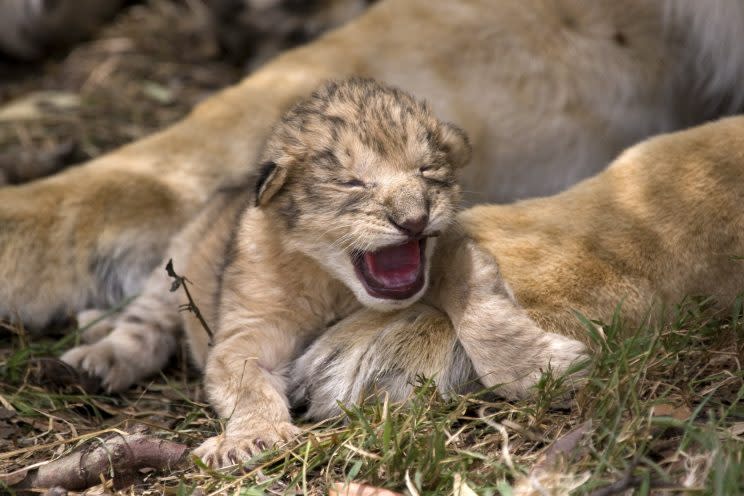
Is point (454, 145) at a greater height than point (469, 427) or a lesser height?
greater

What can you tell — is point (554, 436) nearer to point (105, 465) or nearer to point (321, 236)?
point (321, 236)

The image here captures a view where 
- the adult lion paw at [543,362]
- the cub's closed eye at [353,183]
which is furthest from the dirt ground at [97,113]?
the adult lion paw at [543,362]

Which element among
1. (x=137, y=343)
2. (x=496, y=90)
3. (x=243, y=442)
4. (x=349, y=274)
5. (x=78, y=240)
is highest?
(x=496, y=90)

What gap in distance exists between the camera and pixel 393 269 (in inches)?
88.9

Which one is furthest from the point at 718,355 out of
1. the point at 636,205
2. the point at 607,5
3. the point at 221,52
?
the point at 221,52

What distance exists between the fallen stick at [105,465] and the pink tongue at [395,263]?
515mm

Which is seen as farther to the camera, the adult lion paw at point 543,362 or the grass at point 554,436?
the adult lion paw at point 543,362

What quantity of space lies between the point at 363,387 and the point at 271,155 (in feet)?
1.78

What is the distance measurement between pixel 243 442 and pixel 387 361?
33 centimetres

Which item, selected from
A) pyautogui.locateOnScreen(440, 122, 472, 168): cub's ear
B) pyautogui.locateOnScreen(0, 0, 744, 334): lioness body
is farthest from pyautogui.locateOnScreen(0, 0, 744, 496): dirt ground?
pyautogui.locateOnScreen(440, 122, 472, 168): cub's ear

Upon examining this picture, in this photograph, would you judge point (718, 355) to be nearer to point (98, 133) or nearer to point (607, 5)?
point (607, 5)

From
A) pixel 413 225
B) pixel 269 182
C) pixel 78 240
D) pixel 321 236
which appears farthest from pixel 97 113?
pixel 413 225

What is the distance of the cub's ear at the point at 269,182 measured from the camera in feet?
7.72

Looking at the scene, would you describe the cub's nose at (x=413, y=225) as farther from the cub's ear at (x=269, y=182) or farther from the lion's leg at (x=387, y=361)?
the cub's ear at (x=269, y=182)
